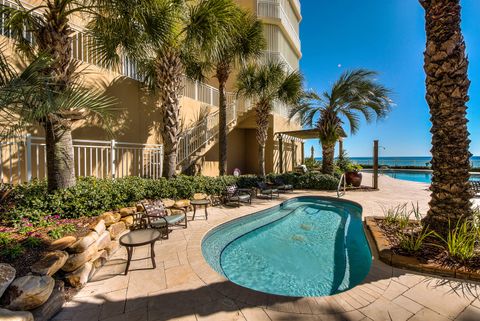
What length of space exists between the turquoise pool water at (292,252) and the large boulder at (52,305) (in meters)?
2.46

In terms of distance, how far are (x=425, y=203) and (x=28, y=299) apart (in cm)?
1212

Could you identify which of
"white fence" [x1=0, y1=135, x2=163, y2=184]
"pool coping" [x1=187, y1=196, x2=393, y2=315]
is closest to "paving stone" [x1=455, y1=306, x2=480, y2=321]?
"pool coping" [x1=187, y1=196, x2=393, y2=315]

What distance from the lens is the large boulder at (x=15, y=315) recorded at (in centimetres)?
219

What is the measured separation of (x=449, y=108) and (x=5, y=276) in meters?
7.32

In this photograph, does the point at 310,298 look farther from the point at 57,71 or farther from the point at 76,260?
the point at 57,71

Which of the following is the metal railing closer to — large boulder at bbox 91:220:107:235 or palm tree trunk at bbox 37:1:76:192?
palm tree trunk at bbox 37:1:76:192

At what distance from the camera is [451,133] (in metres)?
4.15

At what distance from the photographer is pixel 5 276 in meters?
2.57

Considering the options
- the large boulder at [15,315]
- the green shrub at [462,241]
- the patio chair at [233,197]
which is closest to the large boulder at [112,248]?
the large boulder at [15,315]

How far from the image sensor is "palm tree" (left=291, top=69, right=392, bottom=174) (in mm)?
12000

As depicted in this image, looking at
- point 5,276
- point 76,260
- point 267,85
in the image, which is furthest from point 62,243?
point 267,85

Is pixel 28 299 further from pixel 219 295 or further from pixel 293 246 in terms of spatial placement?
pixel 293 246

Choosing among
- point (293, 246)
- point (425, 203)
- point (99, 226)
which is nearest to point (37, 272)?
point (99, 226)

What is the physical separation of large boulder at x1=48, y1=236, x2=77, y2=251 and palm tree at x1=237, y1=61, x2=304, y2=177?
29.6 feet
